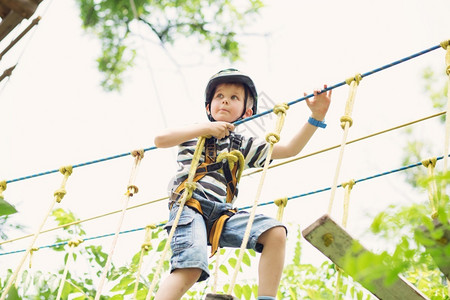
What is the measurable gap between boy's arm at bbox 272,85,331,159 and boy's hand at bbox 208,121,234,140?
266mm

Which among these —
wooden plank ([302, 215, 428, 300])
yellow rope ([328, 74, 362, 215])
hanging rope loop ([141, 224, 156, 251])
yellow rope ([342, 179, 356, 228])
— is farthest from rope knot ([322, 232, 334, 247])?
hanging rope loop ([141, 224, 156, 251])

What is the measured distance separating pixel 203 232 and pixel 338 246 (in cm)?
67

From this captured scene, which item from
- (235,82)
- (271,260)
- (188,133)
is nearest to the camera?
(271,260)

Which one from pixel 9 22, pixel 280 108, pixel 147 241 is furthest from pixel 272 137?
pixel 147 241

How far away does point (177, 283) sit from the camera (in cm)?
195

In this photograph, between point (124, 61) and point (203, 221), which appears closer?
point (203, 221)

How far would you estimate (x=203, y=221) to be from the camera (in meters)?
2.11

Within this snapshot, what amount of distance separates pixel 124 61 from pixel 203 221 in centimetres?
340

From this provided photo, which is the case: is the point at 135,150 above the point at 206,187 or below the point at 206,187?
above

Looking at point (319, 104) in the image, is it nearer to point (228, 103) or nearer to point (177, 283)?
point (228, 103)

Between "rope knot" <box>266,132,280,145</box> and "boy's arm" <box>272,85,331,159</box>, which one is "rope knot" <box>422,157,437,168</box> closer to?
"boy's arm" <box>272,85,331,159</box>

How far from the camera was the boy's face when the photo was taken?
2.40 m

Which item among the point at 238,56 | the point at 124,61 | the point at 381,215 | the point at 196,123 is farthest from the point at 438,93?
the point at 381,215

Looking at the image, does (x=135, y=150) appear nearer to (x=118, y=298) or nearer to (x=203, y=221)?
(x=203, y=221)
